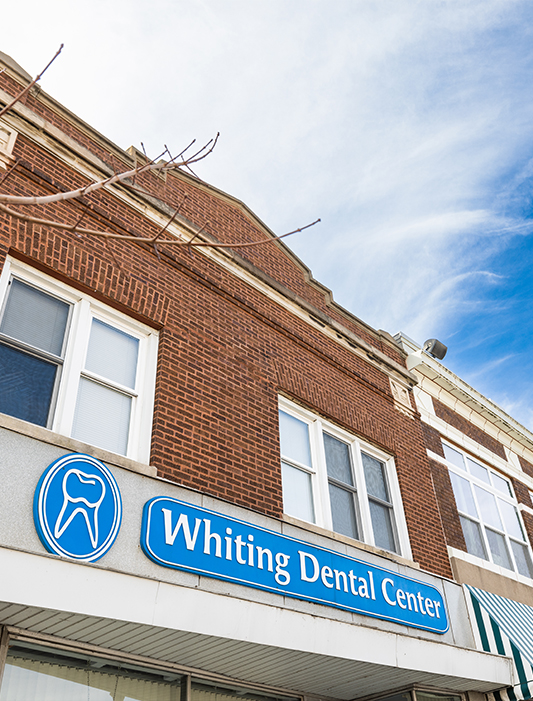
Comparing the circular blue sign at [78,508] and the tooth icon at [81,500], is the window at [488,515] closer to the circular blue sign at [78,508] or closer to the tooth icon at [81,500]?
the circular blue sign at [78,508]

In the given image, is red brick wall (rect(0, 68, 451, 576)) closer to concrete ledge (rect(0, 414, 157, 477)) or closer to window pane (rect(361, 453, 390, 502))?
window pane (rect(361, 453, 390, 502))

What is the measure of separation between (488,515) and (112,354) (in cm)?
922

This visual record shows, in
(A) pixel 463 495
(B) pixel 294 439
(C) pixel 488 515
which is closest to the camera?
(B) pixel 294 439

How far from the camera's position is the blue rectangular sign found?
242 inches

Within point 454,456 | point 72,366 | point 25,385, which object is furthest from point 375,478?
point 25,385

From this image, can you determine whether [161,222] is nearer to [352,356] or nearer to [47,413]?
[47,413]

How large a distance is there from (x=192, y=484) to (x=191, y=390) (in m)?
1.19

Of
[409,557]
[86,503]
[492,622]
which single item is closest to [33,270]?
[86,503]

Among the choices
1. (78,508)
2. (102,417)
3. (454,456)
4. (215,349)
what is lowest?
(78,508)

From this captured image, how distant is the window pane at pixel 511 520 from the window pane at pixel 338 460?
5.58 metres

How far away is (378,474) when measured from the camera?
10469 millimetres

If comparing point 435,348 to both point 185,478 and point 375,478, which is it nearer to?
point 375,478

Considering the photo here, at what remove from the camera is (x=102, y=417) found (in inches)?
267

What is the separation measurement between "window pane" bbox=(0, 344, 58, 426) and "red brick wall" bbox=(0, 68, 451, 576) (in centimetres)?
106
